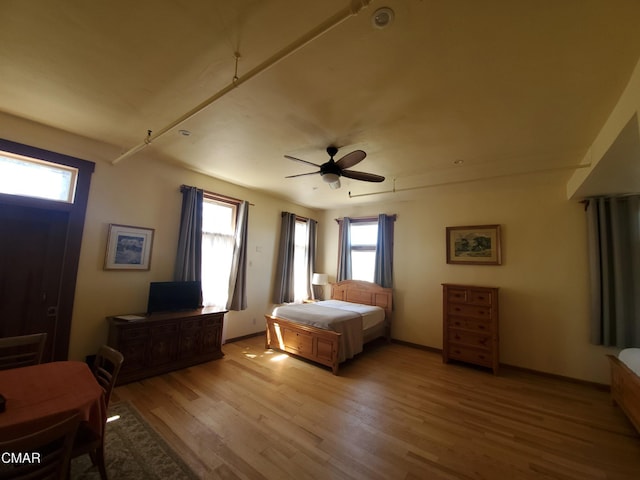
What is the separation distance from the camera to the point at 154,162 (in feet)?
12.1

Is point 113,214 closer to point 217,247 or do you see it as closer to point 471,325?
point 217,247

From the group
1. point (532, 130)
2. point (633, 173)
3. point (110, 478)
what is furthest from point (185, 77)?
point (633, 173)

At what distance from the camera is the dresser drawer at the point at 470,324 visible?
3879 millimetres

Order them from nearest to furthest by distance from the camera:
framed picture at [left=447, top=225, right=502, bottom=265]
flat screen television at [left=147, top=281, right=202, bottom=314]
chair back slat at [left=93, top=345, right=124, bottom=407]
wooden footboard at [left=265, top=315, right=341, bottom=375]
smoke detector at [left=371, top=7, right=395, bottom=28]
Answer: smoke detector at [left=371, top=7, right=395, bottom=28] < chair back slat at [left=93, top=345, right=124, bottom=407] < flat screen television at [left=147, top=281, right=202, bottom=314] < wooden footboard at [left=265, top=315, right=341, bottom=375] < framed picture at [left=447, top=225, right=502, bottom=265]

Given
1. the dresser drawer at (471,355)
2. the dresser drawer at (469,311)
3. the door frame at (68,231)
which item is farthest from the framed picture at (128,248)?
the dresser drawer at (471,355)

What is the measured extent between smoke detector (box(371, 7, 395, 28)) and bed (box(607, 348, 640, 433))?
3708 millimetres

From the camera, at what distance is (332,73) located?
72.6 inches

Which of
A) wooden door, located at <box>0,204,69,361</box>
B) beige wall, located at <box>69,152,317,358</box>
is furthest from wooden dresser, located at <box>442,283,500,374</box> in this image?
wooden door, located at <box>0,204,69,361</box>

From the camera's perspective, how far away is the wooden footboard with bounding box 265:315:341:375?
12.0ft

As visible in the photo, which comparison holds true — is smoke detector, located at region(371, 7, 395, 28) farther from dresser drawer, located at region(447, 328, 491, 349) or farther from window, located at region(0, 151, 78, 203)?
dresser drawer, located at region(447, 328, 491, 349)

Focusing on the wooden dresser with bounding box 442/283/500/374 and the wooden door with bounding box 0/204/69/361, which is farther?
the wooden dresser with bounding box 442/283/500/374

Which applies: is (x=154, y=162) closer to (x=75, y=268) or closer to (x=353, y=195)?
(x=75, y=268)

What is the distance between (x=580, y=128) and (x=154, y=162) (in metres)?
4.97

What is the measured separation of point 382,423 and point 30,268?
13.3ft
